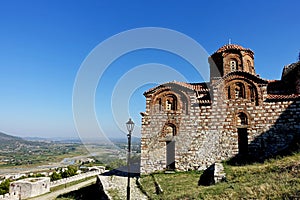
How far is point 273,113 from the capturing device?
524 inches

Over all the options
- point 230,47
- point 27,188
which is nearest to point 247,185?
point 230,47

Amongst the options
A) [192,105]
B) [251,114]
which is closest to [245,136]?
[251,114]

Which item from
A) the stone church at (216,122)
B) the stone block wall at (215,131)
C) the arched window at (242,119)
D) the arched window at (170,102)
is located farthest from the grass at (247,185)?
the arched window at (170,102)

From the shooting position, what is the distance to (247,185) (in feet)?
24.6

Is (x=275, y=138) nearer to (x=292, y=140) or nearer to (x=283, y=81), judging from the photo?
(x=292, y=140)

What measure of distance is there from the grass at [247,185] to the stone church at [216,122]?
217 cm

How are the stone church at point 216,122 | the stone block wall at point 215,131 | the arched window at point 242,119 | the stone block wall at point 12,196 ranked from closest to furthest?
1. the stone block wall at point 215,131
2. the stone church at point 216,122
3. the arched window at point 242,119
4. the stone block wall at point 12,196

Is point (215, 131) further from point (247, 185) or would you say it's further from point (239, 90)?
point (247, 185)

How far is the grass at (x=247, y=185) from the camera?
6.39 m

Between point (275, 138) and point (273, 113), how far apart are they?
1376mm

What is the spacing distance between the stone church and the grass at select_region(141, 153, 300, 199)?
7.13ft

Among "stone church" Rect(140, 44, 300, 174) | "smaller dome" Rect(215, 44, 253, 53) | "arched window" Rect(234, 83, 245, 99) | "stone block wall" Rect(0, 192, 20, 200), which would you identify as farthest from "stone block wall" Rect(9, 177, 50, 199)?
"smaller dome" Rect(215, 44, 253, 53)

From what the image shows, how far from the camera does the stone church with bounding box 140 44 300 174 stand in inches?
519

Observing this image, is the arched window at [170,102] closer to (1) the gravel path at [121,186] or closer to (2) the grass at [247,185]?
(2) the grass at [247,185]
